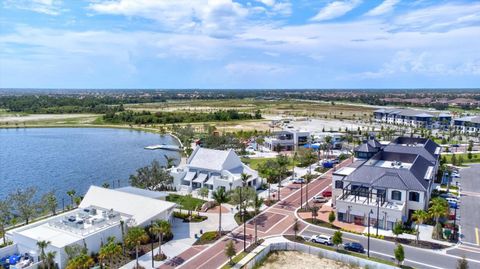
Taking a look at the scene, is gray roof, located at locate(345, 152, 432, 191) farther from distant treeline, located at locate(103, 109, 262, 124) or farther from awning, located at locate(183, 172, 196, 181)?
distant treeline, located at locate(103, 109, 262, 124)

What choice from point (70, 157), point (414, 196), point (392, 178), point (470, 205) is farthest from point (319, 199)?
point (70, 157)

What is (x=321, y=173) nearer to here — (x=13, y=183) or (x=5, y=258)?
(x=5, y=258)

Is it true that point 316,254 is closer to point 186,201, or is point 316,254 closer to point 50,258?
A: point 186,201

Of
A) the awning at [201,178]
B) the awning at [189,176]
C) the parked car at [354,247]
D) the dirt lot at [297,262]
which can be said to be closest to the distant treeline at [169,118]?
the awning at [189,176]

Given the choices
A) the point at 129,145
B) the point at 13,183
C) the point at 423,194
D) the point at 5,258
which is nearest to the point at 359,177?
the point at 423,194

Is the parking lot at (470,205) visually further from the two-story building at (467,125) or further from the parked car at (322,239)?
the two-story building at (467,125)

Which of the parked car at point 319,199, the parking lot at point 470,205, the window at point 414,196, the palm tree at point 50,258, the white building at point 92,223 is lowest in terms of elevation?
the parking lot at point 470,205
